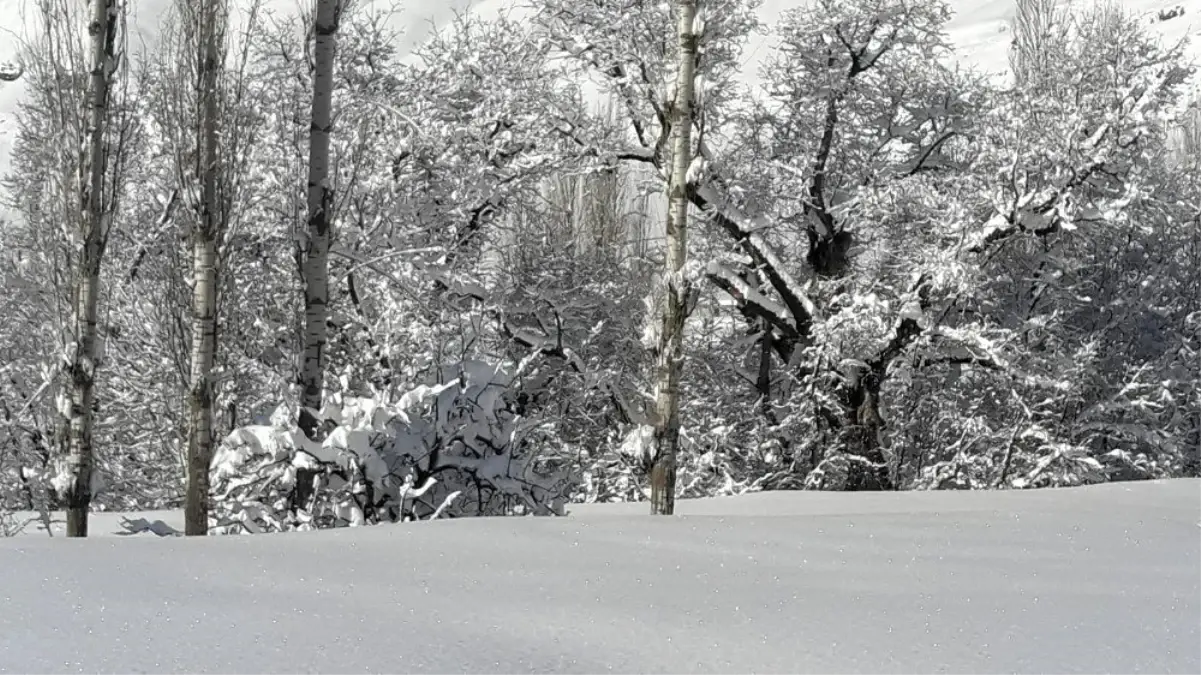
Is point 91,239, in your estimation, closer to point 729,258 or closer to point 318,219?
point 318,219

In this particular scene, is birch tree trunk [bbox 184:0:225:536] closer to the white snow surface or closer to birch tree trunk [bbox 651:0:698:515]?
birch tree trunk [bbox 651:0:698:515]

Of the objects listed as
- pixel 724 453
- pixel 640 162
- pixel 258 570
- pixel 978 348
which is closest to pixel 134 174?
pixel 640 162

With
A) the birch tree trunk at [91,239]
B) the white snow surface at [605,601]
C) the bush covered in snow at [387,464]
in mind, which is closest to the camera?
the white snow surface at [605,601]

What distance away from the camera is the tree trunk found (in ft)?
24.5

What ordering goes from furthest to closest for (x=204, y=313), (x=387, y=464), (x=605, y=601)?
(x=204, y=313)
(x=387, y=464)
(x=605, y=601)

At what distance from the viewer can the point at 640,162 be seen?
1439cm

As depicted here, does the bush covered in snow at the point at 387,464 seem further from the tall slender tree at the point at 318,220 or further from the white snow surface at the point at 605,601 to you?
the white snow surface at the point at 605,601

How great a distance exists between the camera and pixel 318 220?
7.55 metres

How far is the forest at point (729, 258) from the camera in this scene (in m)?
12.3

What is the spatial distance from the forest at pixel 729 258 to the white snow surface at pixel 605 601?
6000mm

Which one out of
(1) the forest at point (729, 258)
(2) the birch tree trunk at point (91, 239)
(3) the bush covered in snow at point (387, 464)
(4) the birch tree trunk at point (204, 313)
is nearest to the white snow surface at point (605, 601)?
(3) the bush covered in snow at point (387, 464)

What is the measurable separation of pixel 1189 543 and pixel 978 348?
915 cm

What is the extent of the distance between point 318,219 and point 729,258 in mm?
7311

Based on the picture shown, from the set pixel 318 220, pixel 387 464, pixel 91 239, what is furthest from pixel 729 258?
pixel 91 239
